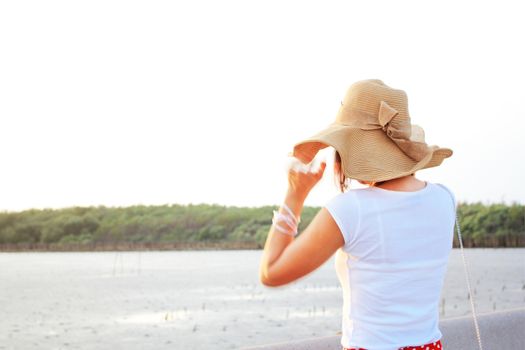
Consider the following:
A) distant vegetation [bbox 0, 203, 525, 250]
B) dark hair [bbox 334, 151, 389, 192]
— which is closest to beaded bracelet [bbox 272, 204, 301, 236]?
dark hair [bbox 334, 151, 389, 192]

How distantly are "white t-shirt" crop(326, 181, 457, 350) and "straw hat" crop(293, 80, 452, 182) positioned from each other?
44mm

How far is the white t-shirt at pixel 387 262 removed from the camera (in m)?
1.26

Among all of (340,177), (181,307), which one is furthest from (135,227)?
(340,177)

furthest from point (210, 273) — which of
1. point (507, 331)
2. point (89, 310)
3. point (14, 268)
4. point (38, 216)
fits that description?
point (507, 331)

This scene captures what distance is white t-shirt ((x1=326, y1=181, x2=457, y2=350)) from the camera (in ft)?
4.12

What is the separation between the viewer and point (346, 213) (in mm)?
1233

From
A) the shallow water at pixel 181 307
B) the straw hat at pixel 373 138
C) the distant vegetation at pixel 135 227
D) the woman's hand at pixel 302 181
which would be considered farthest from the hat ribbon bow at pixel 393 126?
the distant vegetation at pixel 135 227

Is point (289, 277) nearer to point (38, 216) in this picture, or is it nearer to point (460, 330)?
point (460, 330)

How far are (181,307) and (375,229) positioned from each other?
19699mm

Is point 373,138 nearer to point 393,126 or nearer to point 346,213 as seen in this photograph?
point 393,126

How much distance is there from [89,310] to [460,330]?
19.3 meters

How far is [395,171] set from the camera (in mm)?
1313

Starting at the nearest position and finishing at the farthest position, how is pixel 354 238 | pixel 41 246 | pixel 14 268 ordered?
1. pixel 354 238
2. pixel 14 268
3. pixel 41 246

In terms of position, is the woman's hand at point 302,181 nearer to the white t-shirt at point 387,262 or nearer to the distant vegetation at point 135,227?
the white t-shirt at point 387,262
